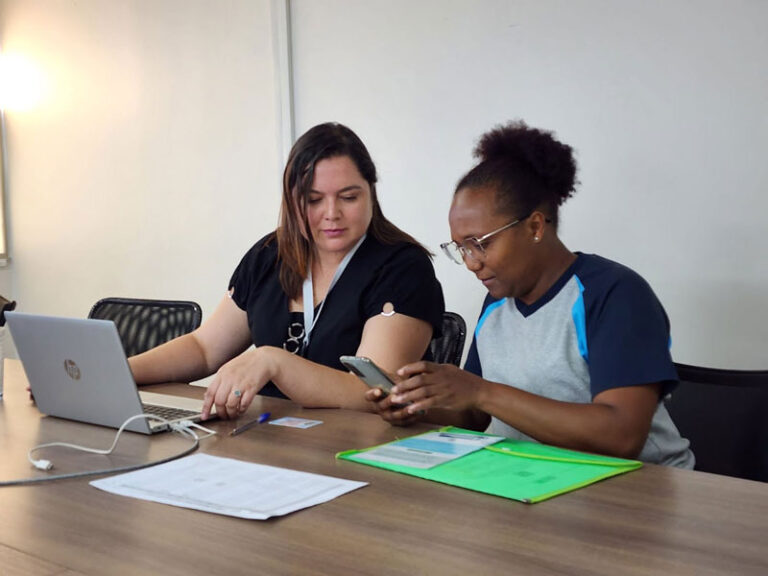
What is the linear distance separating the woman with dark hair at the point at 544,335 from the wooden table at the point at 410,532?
0.20 metres

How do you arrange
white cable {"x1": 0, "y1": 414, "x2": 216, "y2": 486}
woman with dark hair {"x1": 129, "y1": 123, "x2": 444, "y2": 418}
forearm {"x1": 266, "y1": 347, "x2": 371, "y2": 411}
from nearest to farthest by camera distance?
white cable {"x1": 0, "y1": 414, "x2": 216, "y2": 486}, forearm {"x1": 266, "y1": 347, "x2": 371, "y2": 411}, woman with dark hair {"x1": 129, "y1": 123, "x2": 444, "y2": 418}

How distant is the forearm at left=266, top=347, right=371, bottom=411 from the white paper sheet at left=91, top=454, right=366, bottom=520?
426 mm

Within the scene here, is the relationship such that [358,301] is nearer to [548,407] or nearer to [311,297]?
[311,297]

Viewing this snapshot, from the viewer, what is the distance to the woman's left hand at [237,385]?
5.92ft

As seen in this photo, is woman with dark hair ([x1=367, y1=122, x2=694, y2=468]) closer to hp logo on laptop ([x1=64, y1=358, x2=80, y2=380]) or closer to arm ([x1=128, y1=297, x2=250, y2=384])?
hp logo on laptop ([x1=64, y1=358, x2=80, y2=380])

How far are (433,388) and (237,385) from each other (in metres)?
0.46

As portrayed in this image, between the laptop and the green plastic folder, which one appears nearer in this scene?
the green plastic folder

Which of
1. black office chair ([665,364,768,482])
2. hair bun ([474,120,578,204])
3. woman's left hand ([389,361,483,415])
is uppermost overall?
hair bun ([474,120,578,204])

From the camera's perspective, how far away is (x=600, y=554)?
1.04 m

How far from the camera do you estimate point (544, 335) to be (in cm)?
179

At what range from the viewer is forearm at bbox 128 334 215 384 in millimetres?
2316

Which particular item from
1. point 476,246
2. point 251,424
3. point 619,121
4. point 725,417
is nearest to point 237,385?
point 251,424

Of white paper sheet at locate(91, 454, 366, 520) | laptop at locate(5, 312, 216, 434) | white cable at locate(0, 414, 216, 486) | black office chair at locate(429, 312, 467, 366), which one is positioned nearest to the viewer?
white paper sheet at locate(91, 454, 366, 520)

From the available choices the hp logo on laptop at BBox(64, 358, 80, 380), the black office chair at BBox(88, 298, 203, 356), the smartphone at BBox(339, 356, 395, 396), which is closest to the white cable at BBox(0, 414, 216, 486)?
the hp logo on laptop at BBox(64, 358, 80, 380)
